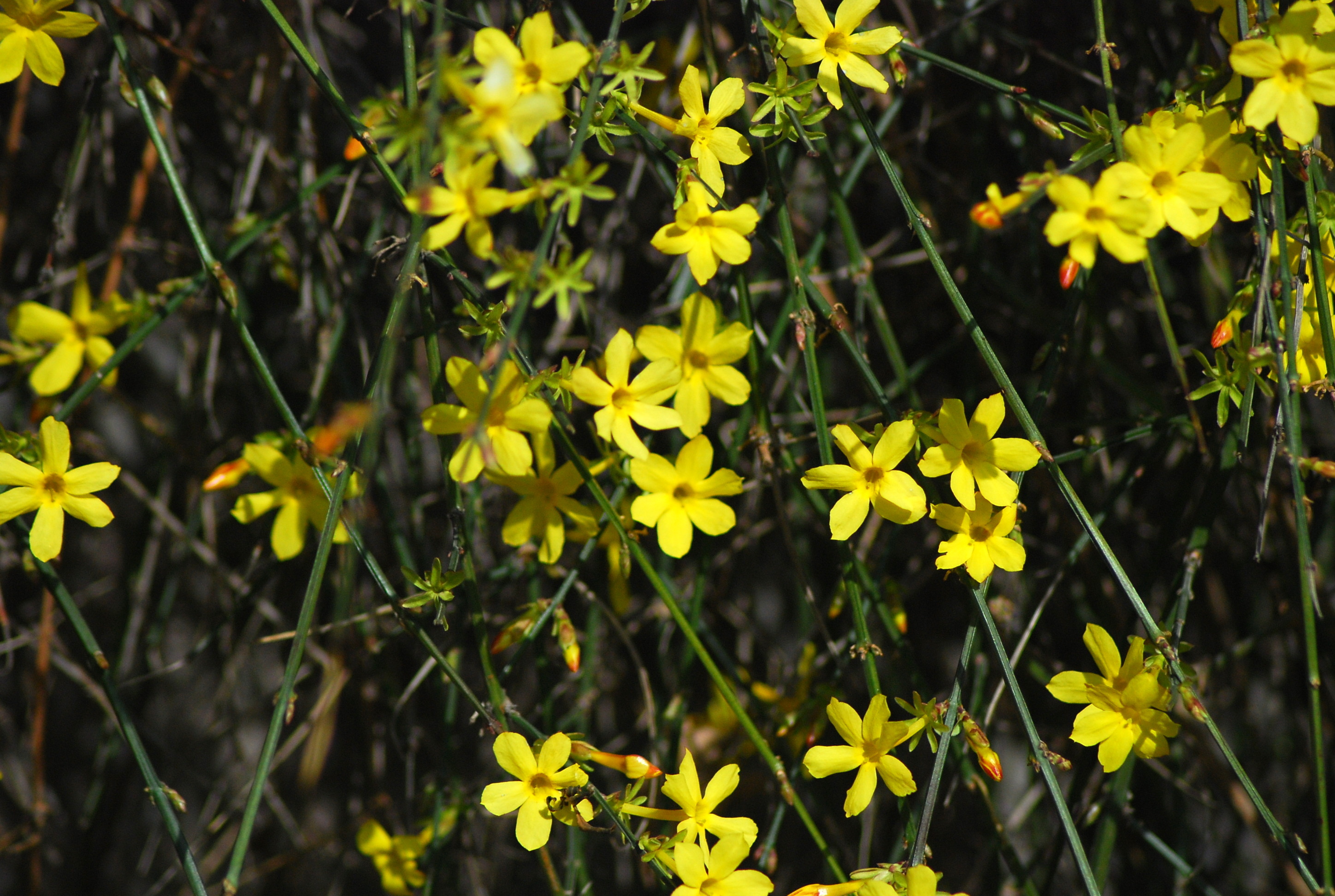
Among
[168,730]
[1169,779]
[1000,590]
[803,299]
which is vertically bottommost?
[168,730]

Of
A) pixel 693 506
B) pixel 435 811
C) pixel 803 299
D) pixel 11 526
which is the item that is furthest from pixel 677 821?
pixel 11 526

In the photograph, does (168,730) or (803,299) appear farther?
(168,730)

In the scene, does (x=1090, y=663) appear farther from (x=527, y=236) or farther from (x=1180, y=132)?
(x=527, y=236)

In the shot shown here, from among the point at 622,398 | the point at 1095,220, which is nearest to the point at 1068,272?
the point at 1095,220

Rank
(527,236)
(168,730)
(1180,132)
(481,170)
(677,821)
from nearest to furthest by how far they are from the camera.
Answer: (481,170), (1180,132), (677,821), (527,236), (168,730)

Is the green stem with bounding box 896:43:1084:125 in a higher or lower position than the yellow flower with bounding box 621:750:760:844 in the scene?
higher

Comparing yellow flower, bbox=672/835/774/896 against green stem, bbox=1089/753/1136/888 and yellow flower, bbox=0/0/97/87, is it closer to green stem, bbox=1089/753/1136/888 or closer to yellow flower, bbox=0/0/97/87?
green stem, bbox=1089/753/1136/888

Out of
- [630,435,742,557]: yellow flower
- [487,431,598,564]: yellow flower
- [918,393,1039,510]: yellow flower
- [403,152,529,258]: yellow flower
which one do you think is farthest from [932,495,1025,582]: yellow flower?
[403,152,529,258]: yellow flower
